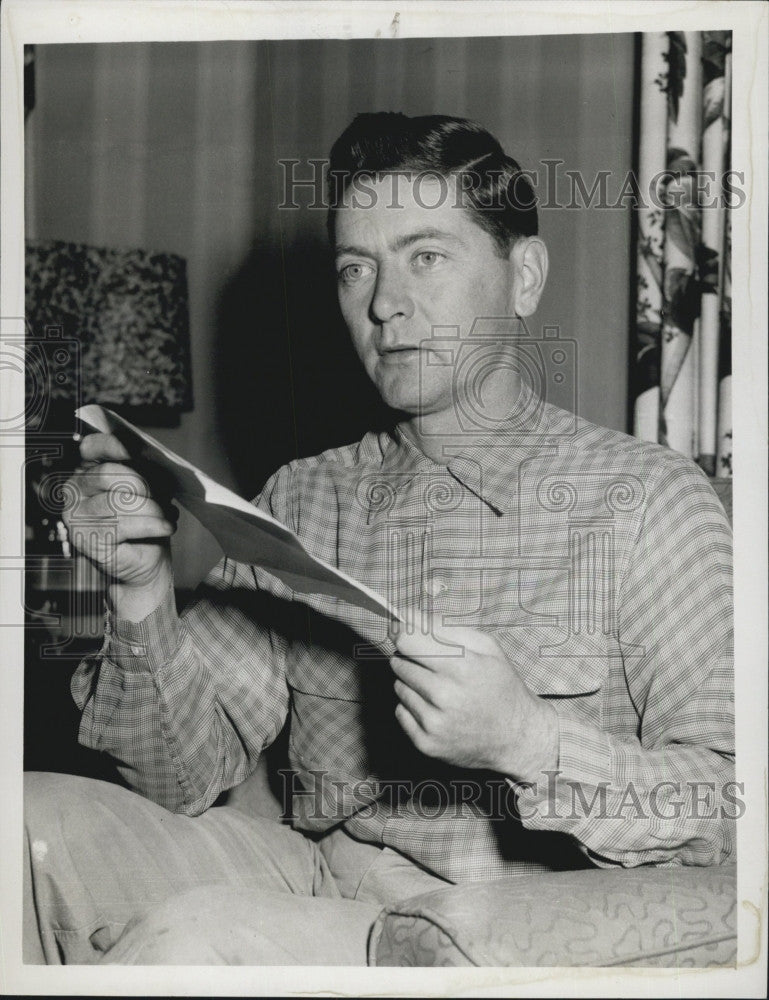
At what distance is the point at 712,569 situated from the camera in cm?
103

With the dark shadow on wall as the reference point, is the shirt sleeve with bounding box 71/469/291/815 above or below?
below

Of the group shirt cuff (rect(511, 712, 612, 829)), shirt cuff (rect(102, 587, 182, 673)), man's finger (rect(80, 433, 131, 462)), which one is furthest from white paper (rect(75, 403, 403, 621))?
shirt cuff (rect(511, 712, 612, 829))

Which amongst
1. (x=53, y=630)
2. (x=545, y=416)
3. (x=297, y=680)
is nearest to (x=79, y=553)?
(x=53, y=630)

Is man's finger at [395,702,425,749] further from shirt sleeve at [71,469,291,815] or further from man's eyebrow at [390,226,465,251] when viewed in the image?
man's eyebrow at [390,226,465,251]

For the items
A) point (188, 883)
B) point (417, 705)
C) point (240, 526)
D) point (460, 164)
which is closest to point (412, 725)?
point (417, 705)

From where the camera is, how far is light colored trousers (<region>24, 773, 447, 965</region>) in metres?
0.98

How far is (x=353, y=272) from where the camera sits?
3.77ft

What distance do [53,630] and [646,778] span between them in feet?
2.31

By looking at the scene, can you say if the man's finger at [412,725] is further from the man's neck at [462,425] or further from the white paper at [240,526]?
the man's neck at [462,425]

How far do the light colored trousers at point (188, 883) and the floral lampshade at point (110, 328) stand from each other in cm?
48

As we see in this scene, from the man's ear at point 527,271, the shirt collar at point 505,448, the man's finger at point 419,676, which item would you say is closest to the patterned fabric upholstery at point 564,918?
the man's finger at point 419,676

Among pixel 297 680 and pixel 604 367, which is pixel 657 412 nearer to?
pixel 604 367

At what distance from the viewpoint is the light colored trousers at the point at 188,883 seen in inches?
38.6

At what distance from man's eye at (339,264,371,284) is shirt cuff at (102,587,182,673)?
1.42ft
